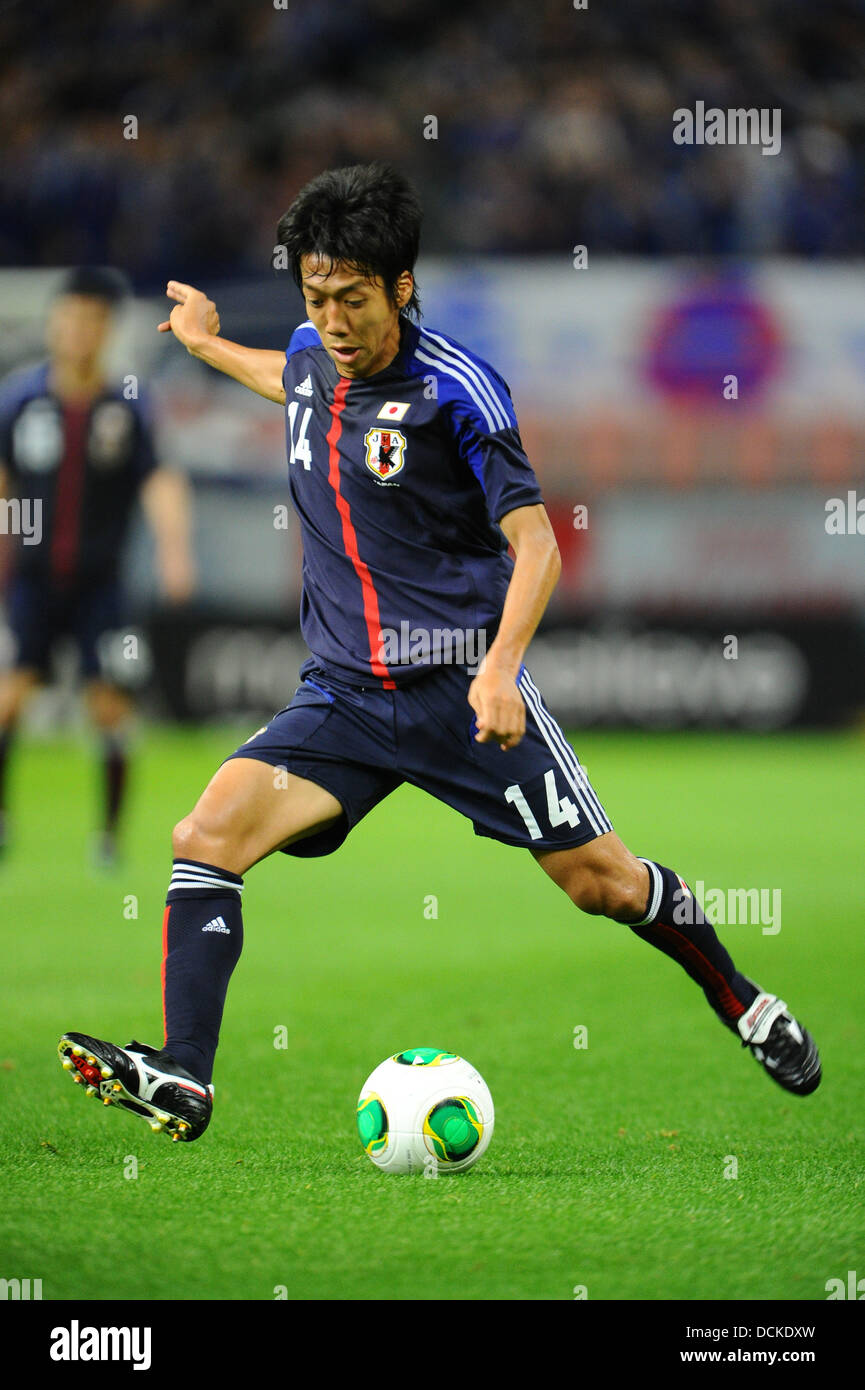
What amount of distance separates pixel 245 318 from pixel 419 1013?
12986 mm

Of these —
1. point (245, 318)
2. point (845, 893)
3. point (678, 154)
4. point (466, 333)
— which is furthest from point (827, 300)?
point (845, 893)

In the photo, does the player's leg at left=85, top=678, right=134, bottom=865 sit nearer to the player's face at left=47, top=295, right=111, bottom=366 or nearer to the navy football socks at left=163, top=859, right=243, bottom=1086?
the player's face at left=47, top=295, right=111, bottom=366

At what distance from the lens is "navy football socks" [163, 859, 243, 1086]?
3693 millimetres

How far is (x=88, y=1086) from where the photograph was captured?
11.4ft

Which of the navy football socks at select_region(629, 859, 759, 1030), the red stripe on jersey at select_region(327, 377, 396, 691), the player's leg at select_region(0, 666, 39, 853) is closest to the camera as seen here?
the red stripe on jersey at select_region(327, 377, 396, 691)

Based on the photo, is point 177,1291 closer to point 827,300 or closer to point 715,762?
point 715,762

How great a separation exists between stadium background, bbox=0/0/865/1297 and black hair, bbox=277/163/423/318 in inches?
445

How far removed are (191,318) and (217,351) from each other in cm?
15

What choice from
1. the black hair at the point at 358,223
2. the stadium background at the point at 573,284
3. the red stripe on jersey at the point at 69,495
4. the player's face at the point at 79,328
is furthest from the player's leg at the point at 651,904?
the stadium background at the point at 573,284

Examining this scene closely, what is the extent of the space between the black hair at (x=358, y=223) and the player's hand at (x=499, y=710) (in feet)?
A: 2.97

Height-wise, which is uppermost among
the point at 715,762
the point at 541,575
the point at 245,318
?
the point at 245,318

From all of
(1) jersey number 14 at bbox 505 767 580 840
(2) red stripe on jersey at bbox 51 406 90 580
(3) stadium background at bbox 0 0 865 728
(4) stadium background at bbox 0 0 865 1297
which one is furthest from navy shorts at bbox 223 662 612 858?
(3) stadium background at bbox 0 0 865 728

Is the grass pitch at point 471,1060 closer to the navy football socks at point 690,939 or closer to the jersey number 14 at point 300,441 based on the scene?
the navy football socks at point 690,939

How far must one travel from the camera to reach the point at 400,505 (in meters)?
3.95
